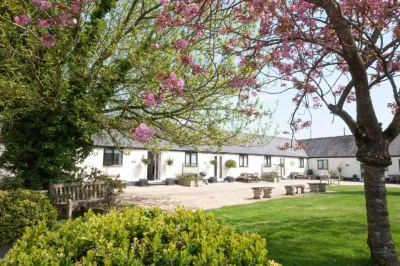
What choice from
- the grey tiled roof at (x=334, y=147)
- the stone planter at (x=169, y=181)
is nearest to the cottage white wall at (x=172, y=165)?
the stone planter at (x=169, y=181)

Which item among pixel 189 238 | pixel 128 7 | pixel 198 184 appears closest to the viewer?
pixel 189 238

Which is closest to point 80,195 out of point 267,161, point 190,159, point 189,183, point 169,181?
point 189,183

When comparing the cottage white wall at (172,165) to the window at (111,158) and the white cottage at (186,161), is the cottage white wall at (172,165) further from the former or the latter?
the window at (111,158)

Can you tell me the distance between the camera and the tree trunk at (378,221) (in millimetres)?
5312

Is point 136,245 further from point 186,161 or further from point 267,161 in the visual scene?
point 267,161

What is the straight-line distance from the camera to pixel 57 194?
397 inches

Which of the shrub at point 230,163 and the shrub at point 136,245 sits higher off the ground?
the shrub at point 230,163

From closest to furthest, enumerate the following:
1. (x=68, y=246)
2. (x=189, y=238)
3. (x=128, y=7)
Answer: (x=68, y=246), (x=189, y=238), (x=128, y=7)

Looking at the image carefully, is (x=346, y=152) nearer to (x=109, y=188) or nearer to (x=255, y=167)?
(x=255, y=167)

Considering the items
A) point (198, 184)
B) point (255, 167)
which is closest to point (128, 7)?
point (198, 184)

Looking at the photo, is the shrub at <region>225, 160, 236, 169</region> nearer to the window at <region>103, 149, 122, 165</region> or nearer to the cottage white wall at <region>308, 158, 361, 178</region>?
the window at <region>103, 149, 122, 165</region>

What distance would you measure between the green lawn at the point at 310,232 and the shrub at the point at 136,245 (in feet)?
12.0

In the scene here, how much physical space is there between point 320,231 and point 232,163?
26757 mm

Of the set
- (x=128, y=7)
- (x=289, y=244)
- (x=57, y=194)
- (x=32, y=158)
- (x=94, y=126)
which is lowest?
(x=289, y=244)
